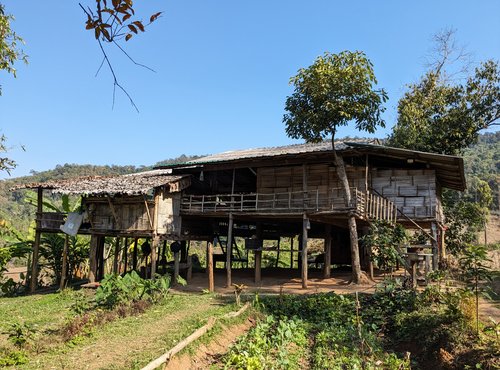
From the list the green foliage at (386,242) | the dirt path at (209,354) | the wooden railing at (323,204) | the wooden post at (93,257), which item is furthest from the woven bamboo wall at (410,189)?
the wooden post at (93,257)

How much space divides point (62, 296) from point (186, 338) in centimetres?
1018

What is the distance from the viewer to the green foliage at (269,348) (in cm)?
734

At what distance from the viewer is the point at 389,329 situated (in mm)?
10406

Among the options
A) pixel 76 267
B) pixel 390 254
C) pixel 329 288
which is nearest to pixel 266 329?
pixel 390 254

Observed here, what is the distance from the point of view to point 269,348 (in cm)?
838

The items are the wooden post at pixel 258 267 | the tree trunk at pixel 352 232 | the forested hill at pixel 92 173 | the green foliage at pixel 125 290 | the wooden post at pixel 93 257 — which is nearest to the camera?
the green foliage at pixel 125 290

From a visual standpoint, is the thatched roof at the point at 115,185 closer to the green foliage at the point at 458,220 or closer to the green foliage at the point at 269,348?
the green foliage at the point at 269,348

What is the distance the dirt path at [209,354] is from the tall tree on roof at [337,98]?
7678 millimetres

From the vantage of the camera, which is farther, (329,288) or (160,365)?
(329,288)

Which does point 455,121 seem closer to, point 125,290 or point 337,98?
point 337,98

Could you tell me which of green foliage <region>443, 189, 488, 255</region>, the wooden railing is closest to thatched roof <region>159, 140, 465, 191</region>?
the wooden railing

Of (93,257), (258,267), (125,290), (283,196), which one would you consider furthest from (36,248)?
(283,196)

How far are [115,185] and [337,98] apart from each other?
371 inches

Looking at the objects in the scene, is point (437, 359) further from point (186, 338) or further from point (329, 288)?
point (329, 288)
